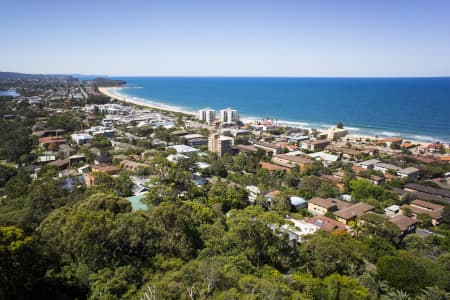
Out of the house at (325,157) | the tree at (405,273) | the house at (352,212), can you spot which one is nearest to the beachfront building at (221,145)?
the house at (325,157)

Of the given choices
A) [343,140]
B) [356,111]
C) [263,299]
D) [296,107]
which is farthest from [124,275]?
[296,107]

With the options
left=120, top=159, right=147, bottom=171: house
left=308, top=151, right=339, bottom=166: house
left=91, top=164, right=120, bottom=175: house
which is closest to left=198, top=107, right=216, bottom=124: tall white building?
left=308, top=151, right=339, bottom=166: house

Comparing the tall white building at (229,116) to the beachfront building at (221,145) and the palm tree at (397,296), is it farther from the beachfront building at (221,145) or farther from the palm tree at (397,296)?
the palm tree at (397,296)

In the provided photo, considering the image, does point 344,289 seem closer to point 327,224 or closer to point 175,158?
point 327,224

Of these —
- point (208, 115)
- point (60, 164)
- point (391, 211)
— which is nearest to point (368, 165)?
point (391, 211)

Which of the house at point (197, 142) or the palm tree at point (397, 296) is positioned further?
the house at point (197, 142)
